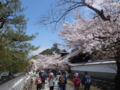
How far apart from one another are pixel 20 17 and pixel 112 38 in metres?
4.75

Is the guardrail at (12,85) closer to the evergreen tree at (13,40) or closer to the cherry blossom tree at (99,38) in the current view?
the evergreen tree at (13,40)

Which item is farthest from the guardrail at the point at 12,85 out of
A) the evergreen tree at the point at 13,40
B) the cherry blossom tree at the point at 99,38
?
the cherry blossom tree at the point at 99,38

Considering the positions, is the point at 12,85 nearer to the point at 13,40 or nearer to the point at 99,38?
the point at 13,40

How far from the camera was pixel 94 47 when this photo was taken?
28.6 feet

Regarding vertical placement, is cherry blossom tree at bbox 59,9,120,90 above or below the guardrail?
above

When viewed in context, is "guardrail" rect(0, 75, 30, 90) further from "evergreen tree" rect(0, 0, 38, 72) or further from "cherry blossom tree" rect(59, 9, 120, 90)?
"cherry blossom tree" rect(59, 9, 120, 90)

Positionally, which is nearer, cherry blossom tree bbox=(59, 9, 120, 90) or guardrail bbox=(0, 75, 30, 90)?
guardrail bbox=(0, 75, 30, 90)

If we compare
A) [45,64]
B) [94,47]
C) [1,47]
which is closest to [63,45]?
[94,47]

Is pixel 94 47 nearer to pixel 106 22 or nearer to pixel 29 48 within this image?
pixel 106 22

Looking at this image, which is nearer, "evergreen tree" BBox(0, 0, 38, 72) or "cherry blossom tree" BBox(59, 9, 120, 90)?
"evergreen tree" BBox(0, 0, 38, 72)

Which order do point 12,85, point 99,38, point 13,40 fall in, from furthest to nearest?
point 99,38 → point 12,85 → point 13,40

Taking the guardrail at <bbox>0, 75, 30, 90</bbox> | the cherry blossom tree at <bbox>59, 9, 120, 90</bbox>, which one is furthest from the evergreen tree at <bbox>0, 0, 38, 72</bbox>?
the cherry blossom tree at <bbox>59, 9, 120, 90</bbox>

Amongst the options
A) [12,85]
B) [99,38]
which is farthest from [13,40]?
[99,38]

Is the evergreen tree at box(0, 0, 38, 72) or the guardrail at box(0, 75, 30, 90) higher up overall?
the evergreen tree at box(0, 0, 38, 72)
